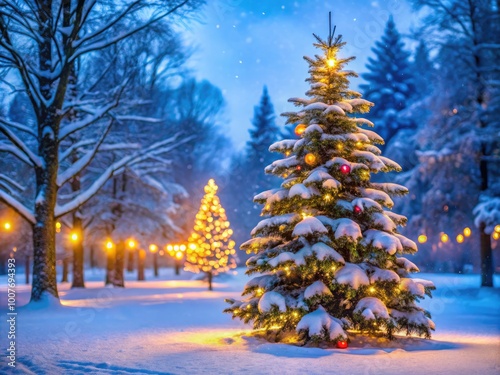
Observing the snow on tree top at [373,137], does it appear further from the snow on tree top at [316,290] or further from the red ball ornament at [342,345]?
the red ball ornament at [342,345]

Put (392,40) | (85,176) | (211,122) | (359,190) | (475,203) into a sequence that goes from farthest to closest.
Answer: (392,40)
(211,122)
(85,176)
(475,203)
(359,190)

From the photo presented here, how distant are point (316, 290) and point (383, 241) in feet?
4.96

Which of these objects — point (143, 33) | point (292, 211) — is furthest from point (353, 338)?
point (143, 33)

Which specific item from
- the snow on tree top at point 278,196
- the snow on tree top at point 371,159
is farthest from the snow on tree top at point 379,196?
the snow on tree top at point 278,196

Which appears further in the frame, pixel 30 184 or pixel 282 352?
pixel 30 184

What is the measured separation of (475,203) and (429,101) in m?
5.21

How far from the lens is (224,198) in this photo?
53.3 m

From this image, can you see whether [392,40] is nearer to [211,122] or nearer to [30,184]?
[211,122]

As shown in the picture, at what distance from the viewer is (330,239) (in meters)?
10.3

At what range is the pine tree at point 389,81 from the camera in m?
42.2

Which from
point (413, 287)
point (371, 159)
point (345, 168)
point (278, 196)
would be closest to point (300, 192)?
point (278, 196)

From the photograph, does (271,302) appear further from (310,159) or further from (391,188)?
(391,188)

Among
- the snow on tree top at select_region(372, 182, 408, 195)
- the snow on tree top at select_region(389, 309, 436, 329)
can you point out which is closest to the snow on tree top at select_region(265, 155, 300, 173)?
the snow on tree top at select_region(372, 182, 408, 195)

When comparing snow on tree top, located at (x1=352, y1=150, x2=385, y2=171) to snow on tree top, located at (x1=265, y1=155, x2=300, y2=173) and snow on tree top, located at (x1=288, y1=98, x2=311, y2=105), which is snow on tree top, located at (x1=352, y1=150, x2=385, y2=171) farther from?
snow on tree top, located at (x1=288, y1=98, x2=311, y2=105)
